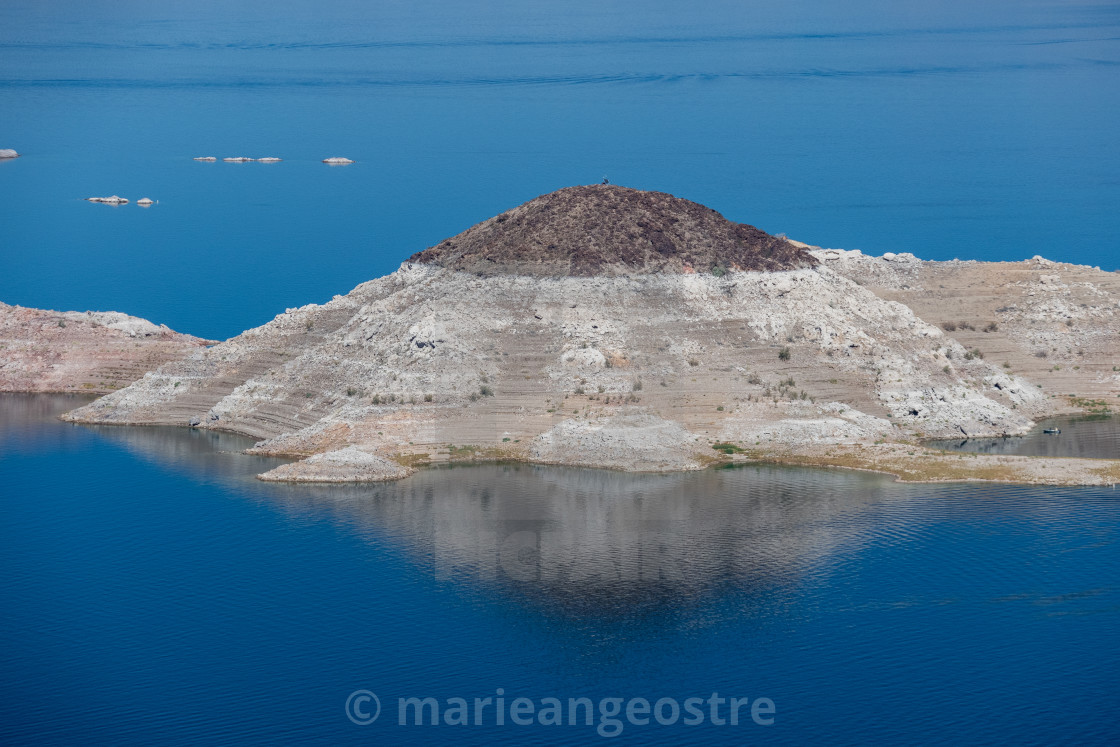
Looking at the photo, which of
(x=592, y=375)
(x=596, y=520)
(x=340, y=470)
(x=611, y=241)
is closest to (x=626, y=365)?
(x=592, y=375)

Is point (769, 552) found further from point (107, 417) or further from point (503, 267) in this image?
point (107, 417)

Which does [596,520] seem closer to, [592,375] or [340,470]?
[592,375]

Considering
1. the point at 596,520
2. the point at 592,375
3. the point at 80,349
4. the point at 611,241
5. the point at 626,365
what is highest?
the point at 611,241

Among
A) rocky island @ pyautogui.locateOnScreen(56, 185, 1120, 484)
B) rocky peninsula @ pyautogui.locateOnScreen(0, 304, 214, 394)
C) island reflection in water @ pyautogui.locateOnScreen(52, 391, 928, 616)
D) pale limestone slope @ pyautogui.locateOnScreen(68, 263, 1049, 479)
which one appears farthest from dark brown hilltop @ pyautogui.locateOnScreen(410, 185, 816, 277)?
rocky peninsula @ pyautogui.locateOnScreen(0, 304, 214, 394)

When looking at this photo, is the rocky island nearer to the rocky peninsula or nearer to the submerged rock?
the submerged rock

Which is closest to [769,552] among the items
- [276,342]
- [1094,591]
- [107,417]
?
[1094,591]
